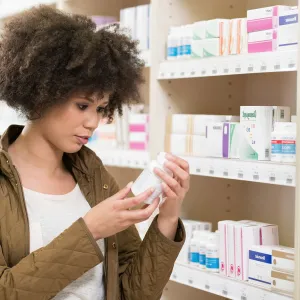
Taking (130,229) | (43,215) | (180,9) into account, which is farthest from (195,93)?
(43,215)

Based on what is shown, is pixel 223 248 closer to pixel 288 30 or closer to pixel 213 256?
pixel 213 256

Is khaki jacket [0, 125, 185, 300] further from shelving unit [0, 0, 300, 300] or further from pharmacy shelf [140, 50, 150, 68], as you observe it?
pharmacy shelf [140, 50, 150, 68]

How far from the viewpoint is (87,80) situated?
1.65 m

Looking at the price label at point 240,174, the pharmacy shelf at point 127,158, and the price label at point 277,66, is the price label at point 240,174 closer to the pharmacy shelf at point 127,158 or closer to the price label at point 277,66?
the price label at point 277,66

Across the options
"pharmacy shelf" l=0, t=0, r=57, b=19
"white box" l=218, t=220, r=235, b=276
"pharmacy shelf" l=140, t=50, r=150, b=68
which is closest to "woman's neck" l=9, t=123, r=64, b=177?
"white box" l=218, t=220, r=235, b=276

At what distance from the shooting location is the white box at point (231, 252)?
7.73ft

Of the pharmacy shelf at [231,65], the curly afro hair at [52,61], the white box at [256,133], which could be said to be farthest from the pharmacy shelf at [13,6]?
the curly afro hair at [52,61]

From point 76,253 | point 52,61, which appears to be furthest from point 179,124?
point 76,253

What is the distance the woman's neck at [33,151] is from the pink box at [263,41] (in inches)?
35.6

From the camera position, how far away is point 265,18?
7.36 ft

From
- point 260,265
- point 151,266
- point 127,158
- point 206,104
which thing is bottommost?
point 260,265

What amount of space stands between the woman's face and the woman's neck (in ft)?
0.20

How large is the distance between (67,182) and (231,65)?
0.87 metres

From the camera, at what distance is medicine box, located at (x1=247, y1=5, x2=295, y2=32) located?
2.18 m
